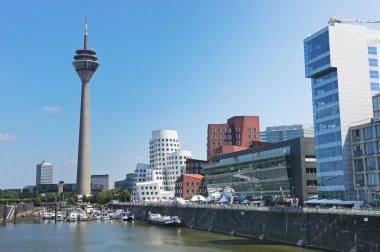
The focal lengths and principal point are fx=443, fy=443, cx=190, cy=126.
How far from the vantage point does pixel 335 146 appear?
91.8m

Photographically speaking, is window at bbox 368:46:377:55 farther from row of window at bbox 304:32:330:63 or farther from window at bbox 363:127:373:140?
window at bbox 363:127:373:140

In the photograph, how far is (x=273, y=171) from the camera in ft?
400

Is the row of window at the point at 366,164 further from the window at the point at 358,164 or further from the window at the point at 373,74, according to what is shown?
the window at the point at 373,74

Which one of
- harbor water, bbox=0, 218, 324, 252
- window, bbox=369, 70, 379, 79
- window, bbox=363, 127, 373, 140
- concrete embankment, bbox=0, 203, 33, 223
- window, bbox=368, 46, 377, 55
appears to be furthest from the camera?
concrete embankment, bbox=0, 203, 33, 223

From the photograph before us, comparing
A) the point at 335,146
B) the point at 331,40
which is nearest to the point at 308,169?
the point at 335,146

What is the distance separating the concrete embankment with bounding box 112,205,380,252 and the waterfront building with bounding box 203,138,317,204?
25.2 metres

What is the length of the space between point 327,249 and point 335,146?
33934mm

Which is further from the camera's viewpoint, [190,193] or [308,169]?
[190,193]

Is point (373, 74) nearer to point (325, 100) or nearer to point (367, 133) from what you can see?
point (325, 100)

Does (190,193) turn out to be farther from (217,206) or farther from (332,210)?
(332,210)

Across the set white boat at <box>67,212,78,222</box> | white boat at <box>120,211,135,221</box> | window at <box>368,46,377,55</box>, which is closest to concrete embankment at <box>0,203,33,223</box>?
white boat at <box>67,212,78,222</box>

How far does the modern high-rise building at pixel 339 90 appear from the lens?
299 ft

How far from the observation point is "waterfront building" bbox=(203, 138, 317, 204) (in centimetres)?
11124

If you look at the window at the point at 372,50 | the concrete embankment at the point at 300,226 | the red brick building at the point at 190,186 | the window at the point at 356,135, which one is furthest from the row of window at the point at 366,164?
the red brick building at the point at 190,186
